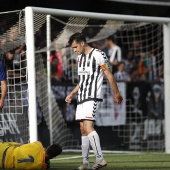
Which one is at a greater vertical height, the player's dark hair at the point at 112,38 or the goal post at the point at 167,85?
the player's dark hair at the point at 112,38

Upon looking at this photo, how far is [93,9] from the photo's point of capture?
18500 millimetres

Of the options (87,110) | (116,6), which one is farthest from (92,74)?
(116,6)

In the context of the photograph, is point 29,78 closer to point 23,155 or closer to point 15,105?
point 15,105

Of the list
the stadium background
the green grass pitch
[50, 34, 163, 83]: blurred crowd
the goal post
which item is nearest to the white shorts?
the green grass pitch

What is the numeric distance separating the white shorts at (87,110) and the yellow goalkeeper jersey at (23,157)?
714 millimetres

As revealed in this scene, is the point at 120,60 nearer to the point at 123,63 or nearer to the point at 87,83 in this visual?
the point at 123,63

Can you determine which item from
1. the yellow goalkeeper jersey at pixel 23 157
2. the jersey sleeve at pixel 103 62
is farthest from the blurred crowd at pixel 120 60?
the yellow goalkeeper jersey at pixel 23 157

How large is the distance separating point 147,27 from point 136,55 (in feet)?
4.47

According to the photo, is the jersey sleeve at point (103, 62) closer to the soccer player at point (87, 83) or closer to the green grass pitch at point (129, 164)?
the soccer player at point (87, 83)

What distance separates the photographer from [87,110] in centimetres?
888

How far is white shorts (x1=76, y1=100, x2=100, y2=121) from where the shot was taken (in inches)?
349

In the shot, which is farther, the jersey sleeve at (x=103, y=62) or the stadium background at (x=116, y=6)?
the stadium background at (x=116, y=6)

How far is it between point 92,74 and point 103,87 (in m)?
6.48

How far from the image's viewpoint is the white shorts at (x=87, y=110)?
29.1 ft
